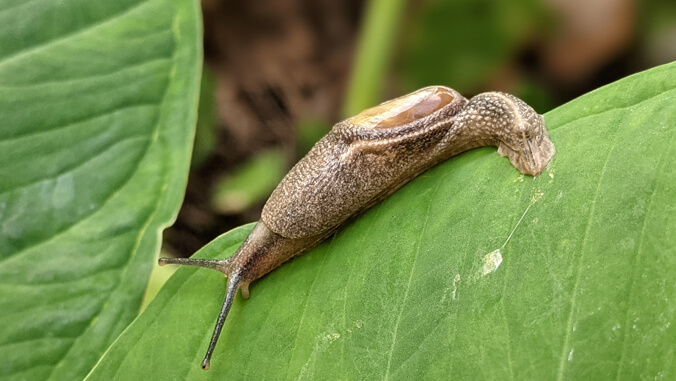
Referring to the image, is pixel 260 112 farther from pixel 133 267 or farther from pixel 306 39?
pixel 133 267

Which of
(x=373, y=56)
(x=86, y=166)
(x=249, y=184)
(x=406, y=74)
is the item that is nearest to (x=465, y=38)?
(x=406, y=74)

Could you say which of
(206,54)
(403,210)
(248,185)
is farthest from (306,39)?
(403,210)

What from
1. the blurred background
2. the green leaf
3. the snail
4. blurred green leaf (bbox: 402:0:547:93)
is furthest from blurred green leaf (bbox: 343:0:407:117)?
the green leaf

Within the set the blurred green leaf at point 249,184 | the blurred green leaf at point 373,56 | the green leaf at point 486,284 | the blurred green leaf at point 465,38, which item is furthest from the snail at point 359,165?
the blurred green leaf at point 465,38

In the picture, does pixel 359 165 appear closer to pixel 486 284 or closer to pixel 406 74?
pixel 486 284

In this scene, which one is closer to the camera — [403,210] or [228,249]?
[403,210]

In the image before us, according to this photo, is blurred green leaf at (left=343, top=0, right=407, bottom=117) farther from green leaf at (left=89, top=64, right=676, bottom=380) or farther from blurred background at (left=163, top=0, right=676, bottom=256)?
green leaf at (left=89, top=64, right=676, bottom=380)

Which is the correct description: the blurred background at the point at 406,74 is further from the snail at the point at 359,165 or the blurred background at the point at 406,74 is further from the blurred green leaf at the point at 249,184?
the snail at the point at 359,165
